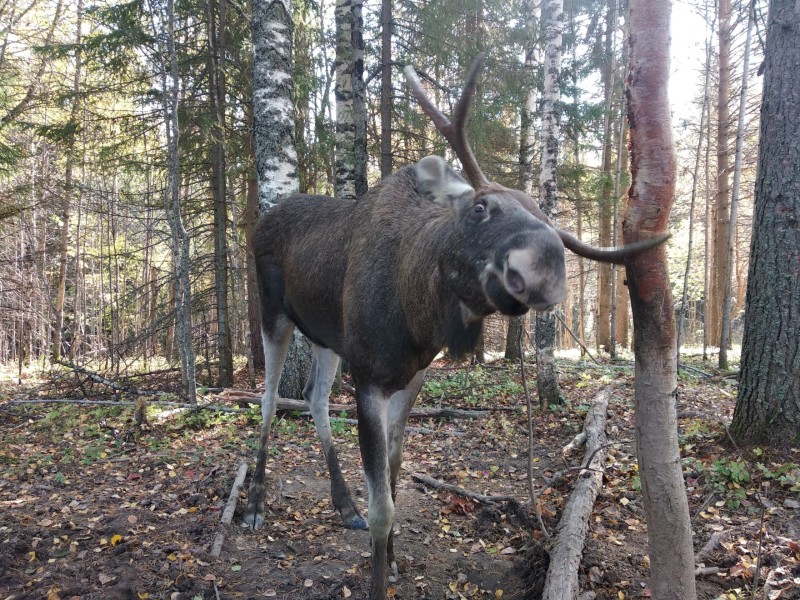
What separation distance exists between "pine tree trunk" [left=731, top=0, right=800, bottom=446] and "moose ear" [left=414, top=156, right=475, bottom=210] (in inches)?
133

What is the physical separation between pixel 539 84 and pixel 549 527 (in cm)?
915

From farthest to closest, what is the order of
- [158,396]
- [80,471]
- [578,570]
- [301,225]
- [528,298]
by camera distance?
[158,396] → [80,471] → [301,225] → [578,570] → [528,298]

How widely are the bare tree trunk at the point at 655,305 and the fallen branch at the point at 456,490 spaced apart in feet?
6.23

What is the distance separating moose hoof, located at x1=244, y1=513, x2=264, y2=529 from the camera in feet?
13.3

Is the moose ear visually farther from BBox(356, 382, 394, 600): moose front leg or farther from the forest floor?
the forest floor

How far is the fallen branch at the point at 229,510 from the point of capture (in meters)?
3.65

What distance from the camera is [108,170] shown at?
10312 millimetres

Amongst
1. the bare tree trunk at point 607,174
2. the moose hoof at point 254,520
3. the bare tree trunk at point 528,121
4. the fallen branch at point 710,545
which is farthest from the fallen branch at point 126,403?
the bare tree trunk at point 607,174

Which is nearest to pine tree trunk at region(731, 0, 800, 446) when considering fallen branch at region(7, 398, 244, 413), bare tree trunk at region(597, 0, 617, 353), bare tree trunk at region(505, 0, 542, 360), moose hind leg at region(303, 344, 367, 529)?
moose hind leg at region(303, 344, 367, 529)

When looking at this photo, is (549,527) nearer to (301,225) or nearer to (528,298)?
(528,298)

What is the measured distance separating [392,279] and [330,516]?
92.8 inches

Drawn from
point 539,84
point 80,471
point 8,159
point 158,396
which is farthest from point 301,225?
point 8,159

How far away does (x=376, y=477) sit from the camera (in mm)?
3059

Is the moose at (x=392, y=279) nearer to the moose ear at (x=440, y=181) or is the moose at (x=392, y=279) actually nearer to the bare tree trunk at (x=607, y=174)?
the moose ear at (x=440, y=181)
